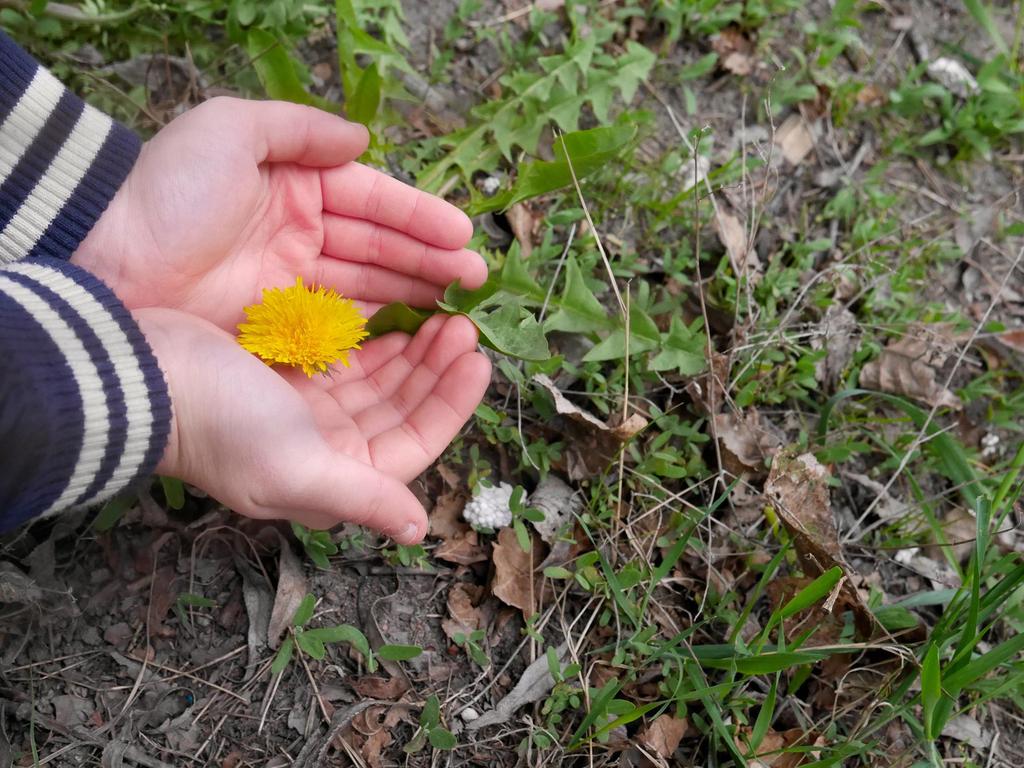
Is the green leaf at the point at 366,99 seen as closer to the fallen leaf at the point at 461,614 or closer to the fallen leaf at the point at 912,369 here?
the fallen leaf at the point at 461,614

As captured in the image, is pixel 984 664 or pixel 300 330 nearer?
pixel 984 664

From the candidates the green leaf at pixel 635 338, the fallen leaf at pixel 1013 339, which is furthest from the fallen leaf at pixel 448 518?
the fallen leaf at pixel 1013 339

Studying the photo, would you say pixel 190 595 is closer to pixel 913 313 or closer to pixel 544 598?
pixel 544 598

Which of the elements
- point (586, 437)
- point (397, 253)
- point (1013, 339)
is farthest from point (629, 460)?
point (1013, 339)

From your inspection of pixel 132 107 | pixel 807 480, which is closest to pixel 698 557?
pixel 807 480

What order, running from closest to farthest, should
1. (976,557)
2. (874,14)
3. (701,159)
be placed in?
(976,557)
(701,159)
(874,14)

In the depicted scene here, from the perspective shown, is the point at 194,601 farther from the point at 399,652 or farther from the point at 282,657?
the point at 399,652
